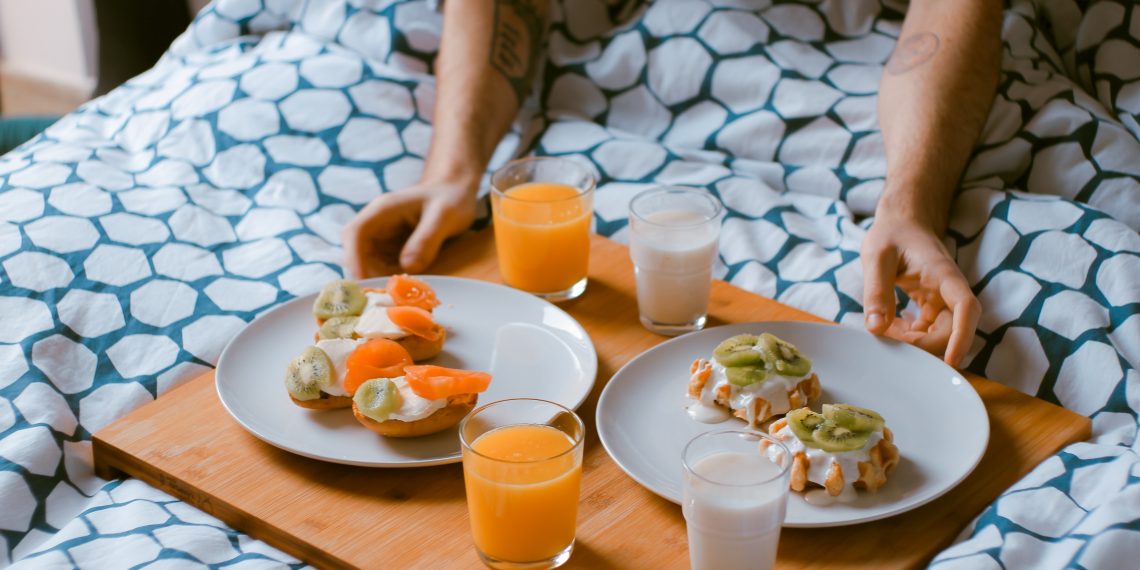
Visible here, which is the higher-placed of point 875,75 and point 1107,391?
point 875,75

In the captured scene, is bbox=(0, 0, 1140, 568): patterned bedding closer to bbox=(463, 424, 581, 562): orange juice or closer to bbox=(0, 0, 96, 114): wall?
bbox=(463, 424, 581, 562): orange juice

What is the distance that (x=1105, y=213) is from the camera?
1.58 metres

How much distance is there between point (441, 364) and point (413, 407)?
21cm

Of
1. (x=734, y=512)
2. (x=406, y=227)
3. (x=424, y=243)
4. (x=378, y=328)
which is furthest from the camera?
(x=406, y=227)

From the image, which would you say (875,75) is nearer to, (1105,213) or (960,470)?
(1105,213)

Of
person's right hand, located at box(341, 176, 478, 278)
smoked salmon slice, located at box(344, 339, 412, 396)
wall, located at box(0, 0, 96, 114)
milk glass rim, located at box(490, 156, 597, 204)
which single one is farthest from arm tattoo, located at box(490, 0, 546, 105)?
wall, located at box(0, 0, 96, 114)

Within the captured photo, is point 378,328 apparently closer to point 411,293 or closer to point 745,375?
point 411,293

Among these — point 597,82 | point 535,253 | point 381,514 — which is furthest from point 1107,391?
point 597,82

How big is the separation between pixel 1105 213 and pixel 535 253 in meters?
0.79

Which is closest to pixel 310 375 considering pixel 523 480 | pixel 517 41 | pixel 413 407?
pixel 413 407

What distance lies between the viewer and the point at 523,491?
101 cm

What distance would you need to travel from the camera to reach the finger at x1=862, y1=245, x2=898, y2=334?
4.55ft

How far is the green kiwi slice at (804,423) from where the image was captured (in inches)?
43.9

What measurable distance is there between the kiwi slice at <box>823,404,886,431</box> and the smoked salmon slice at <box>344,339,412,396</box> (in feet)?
1.51
